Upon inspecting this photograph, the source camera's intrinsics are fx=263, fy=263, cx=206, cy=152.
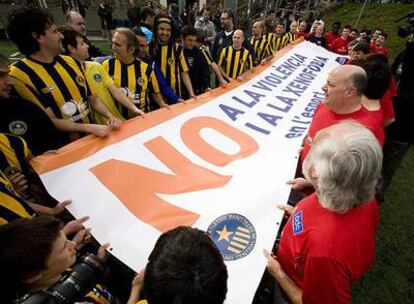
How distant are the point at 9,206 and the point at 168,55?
2.93m

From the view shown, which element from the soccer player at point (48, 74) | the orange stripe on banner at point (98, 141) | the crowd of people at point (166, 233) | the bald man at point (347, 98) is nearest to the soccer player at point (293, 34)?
the crowd of people at point (166, 233)

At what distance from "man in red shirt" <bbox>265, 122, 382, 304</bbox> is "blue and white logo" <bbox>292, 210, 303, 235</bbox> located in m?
0.02

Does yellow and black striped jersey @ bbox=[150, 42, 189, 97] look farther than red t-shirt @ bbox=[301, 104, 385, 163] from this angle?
Yes

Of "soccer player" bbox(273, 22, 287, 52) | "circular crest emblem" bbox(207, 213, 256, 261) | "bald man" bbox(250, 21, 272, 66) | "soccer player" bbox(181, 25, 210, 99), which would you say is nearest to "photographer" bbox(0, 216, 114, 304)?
"circular crest emblem" bbox(207, 213, 256, 261)

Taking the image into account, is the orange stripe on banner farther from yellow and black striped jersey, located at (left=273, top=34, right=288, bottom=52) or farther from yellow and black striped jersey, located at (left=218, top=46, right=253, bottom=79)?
yellow and black striped jersey, located at (left=273, top=34, right=288, bottom=52)

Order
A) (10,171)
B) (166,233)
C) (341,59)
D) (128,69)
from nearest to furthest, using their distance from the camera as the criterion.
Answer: (166,233)
(10,171)
(128,69)
(341,59)

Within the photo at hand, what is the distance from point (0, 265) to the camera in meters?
1.00

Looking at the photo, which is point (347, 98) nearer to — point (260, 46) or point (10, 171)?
point (10, 171)

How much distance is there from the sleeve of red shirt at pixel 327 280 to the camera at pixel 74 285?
3.34 feet

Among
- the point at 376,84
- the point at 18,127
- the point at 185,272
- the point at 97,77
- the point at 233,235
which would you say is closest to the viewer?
the point at 185,272

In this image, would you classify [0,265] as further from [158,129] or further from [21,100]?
[158,129]

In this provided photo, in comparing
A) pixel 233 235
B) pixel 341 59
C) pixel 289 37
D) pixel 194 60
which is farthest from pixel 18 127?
pixel 289 37

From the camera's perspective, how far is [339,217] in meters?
1.25

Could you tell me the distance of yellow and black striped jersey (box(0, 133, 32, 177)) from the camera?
1745mm
